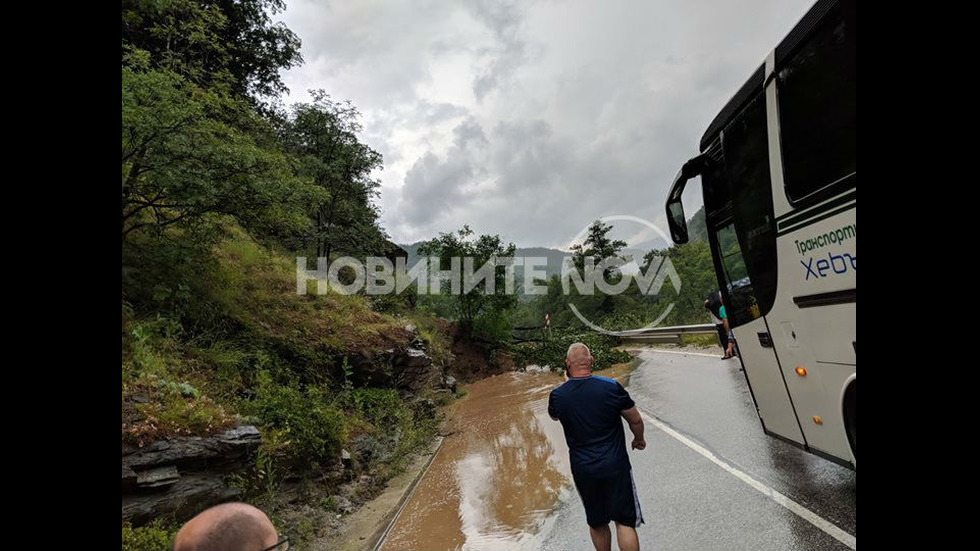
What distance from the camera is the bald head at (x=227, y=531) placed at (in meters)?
1.35

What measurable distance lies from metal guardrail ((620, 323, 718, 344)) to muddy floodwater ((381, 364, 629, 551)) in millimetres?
8100

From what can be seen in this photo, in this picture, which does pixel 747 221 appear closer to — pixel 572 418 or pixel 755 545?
pixel 572 418

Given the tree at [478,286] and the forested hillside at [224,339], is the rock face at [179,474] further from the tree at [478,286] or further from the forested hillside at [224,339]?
the tree at [478,286]

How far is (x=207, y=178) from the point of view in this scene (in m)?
7.04

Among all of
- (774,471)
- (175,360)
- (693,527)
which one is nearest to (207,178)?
(175,360)

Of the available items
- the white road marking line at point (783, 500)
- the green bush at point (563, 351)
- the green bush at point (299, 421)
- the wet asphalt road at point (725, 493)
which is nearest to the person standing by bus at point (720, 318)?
the wet asphalt road at point (725, 493)

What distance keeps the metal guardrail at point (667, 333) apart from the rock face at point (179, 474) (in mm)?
14407

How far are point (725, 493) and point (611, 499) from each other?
6.78 ft

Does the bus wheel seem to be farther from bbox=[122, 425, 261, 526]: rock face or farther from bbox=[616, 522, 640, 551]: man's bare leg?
bbox=[122, 425, 261, 526]: rock face

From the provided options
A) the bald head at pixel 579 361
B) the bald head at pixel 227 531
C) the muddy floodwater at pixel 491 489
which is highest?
the bald head at pixel 579 361

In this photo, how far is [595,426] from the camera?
356cm

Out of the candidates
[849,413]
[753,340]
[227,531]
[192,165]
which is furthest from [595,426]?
[192,165]
